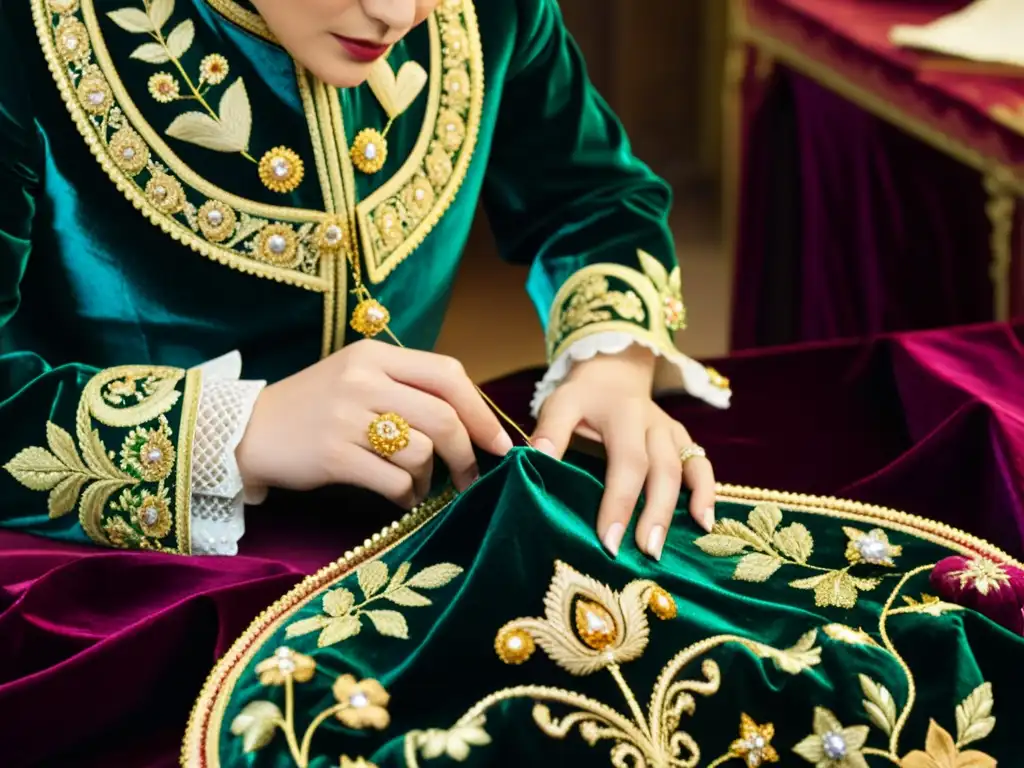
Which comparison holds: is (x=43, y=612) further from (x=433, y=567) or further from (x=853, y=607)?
(x=853, y=607)

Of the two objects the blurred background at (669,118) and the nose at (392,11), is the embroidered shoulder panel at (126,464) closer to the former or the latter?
the nose at (392,11)

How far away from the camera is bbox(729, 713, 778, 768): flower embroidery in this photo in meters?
0.57

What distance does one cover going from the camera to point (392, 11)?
69 centimetres

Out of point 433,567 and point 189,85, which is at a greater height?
point 189,85

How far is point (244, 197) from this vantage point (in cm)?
81

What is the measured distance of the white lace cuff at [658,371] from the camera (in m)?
0.89

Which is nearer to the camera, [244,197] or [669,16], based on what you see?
[244,197]

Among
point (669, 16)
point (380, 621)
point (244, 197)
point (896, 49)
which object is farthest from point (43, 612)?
point (669, 16)

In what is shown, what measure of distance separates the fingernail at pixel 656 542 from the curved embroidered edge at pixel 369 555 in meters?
0.08

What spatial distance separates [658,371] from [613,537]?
0.29m

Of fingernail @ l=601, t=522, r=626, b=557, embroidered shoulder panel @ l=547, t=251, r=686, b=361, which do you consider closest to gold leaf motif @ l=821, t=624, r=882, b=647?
fingernail @ l=601, t=522, r=626, b=557

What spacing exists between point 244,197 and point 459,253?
0.69 ft

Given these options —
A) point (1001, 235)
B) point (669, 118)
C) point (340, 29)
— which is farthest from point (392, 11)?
point (669, 118)

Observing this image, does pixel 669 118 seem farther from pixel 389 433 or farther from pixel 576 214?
pixel 389 433
